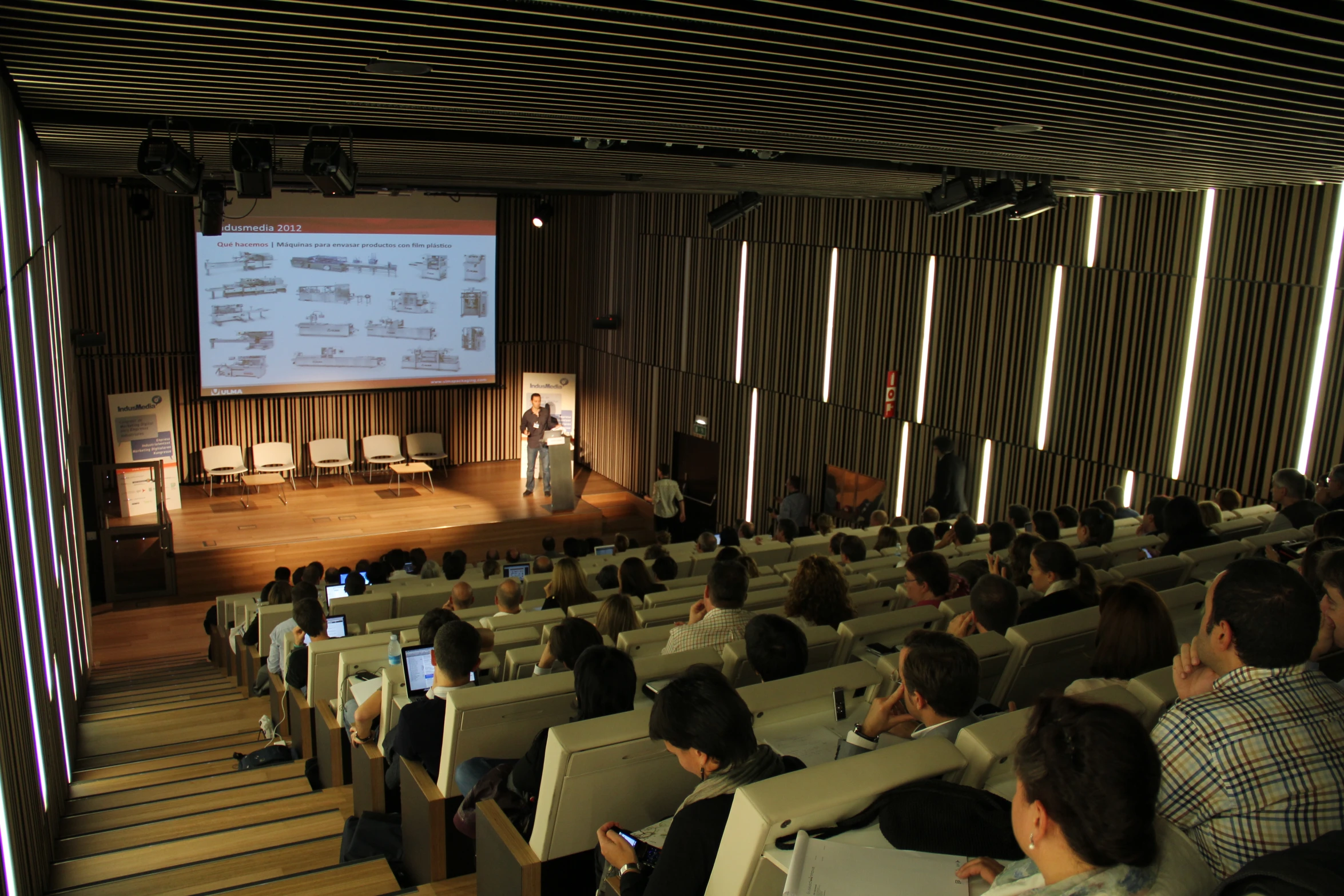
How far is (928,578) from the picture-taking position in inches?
188

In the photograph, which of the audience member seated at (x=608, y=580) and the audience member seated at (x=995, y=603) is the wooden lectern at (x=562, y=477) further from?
the audience member seated at (x=995, y=603)

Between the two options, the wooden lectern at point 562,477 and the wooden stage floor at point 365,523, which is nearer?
the wooden stage floor at point 365,523

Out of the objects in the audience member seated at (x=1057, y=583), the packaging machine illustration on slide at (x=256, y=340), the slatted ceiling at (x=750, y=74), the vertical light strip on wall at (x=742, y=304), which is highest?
the slatted ceiling at (x=750, y=74)

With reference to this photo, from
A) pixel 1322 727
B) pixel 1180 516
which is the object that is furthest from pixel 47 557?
pixel 1180 516

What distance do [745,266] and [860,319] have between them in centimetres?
234

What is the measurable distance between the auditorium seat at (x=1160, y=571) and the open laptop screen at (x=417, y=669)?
3245 millimetres

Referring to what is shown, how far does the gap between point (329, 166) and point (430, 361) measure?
33.3ft

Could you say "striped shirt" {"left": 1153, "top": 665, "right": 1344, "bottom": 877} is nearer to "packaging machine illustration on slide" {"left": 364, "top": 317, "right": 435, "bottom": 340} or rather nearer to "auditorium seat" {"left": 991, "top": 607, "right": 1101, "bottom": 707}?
"auditorium seat" {"left": 991, "top": 607, "right": 1101, "bottom": 707}

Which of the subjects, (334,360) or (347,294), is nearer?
(347,294)

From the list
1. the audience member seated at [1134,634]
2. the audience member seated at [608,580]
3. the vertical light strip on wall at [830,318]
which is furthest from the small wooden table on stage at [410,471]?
the audience member seated at [1134,634]

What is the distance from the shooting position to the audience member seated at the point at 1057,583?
4105 mm

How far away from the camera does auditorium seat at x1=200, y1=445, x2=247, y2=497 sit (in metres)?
14.2

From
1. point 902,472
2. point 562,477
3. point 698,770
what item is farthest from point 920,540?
point 562,477

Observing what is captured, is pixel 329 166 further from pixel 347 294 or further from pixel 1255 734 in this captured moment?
pixel 347 294
